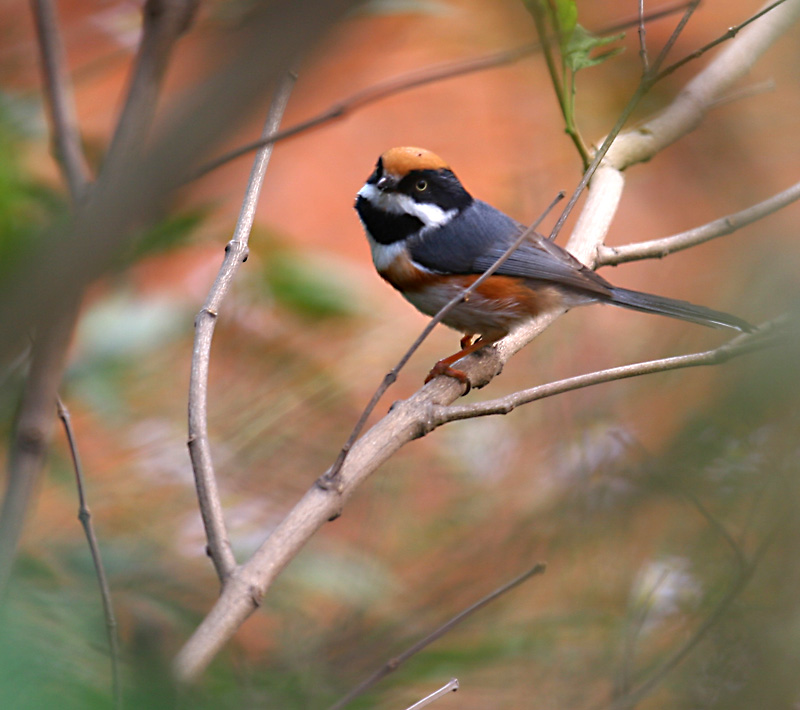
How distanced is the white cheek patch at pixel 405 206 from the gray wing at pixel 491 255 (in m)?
0.04

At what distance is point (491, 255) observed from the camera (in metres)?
3.21

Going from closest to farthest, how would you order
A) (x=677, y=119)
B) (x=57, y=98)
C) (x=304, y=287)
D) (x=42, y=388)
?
1. (x=42, y=388)
2. (x=57, y=98)
3. (x=304, y=287)
4. (x=677, y=119)

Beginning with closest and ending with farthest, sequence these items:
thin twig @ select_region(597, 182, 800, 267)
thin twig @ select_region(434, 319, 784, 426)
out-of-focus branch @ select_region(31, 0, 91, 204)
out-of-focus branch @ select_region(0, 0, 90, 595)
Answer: out-of-focus branch @ select_region(0, 0, 90, 595), out-of-focus branch @ select_region(31, 0, 91, 204), thin twig @ select_region(434, 319, 784, 426), thin twig @ select_region(597, 182, 800, 267)

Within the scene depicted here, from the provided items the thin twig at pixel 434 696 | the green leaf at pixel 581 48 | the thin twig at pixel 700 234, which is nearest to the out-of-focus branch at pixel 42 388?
the thin twig at pixel 434 696

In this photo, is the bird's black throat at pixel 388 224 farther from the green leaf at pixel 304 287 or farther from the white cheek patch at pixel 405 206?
the green leaf at pixel 304 287

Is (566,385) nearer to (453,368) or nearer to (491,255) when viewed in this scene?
(453,368)

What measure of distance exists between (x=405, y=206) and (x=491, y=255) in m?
0.40

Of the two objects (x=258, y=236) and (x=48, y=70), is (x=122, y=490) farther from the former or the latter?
(x=48, y=70)

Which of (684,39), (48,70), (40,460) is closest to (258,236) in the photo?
(48,70)

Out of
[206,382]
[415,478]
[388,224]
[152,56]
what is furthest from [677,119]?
[152,56]

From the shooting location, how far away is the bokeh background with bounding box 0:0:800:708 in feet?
4.89

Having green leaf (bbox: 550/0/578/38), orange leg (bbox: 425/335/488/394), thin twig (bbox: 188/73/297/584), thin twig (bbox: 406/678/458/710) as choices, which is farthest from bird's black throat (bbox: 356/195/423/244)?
thin twig (bbox: 406/678/458/710)

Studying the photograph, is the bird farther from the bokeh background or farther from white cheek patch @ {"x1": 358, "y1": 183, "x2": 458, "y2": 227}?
the bokeh background

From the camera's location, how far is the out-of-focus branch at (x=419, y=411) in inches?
55.4
